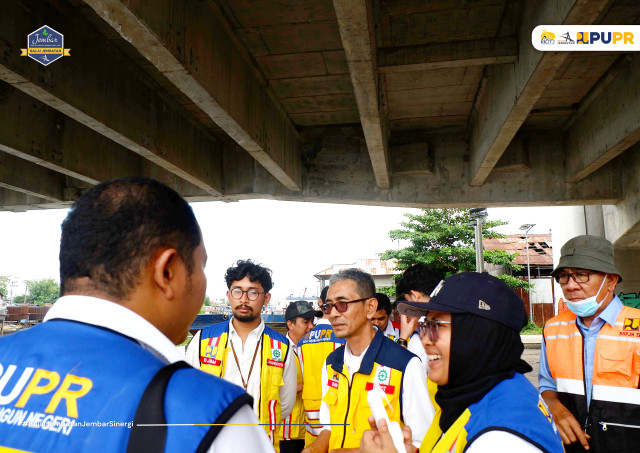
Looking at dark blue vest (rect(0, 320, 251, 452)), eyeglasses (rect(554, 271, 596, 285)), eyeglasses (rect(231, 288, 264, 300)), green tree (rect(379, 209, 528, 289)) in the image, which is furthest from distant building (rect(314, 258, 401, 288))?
dark blue vest (rect(0, 320, 251, 452))

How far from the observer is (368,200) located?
908 cm

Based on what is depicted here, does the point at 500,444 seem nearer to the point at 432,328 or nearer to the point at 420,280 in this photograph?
the point at 432,328

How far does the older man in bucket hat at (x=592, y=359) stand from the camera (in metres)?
3.21

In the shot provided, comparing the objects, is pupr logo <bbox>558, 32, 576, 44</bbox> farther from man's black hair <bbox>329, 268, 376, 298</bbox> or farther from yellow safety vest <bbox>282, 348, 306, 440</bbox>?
yellow safety vest <bbox>282, 348, 306, 440</bbox>

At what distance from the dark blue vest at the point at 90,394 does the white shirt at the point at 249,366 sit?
3.28 metres

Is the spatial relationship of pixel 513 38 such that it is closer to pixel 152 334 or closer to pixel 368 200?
pixel 368 200

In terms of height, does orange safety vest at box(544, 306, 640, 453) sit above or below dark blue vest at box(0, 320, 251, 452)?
below

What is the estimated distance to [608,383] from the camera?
10.8ft

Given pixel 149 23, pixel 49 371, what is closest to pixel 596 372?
pixel 49 371

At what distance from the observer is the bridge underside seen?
4594 mm

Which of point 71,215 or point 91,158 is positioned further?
point 91,158

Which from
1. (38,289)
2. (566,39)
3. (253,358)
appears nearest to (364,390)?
(253,358)

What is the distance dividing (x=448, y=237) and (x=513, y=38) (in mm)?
26561

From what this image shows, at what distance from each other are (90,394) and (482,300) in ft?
5.09
